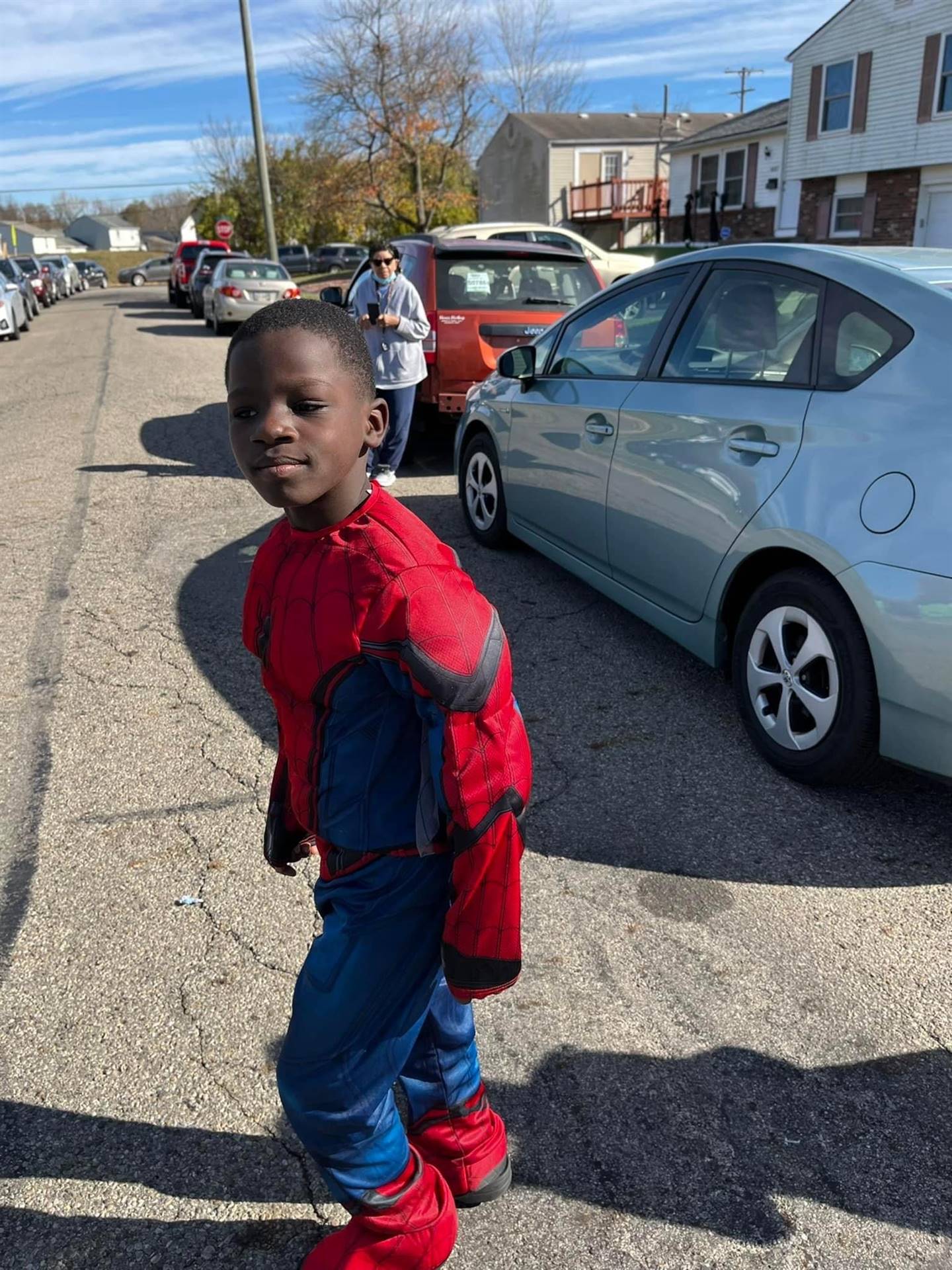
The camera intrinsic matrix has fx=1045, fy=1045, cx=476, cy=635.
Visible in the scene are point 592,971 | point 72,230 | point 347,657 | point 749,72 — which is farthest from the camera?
point 72,230

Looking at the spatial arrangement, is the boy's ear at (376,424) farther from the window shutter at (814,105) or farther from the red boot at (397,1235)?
the window shutter at (814,105)

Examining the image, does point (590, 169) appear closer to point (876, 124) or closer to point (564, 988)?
point (876, 124)

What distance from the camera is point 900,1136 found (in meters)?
2.21

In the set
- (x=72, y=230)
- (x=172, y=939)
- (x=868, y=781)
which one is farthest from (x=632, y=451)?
(x=72, y=230)

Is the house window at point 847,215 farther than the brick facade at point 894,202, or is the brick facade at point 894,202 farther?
the house window at point 847,215

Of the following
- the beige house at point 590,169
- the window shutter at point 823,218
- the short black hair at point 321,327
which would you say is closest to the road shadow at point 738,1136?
the short black hair at point 321,327

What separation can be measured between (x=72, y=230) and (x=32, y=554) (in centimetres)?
14242

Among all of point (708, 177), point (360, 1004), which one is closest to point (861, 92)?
point (708, 177)

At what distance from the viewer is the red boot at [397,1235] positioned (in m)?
1.76

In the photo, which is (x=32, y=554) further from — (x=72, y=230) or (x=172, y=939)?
(x=72, y=230)

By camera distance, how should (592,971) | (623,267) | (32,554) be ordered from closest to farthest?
(592,971) < (32,554) < (623,267)

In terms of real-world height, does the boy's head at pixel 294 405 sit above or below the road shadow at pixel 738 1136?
above

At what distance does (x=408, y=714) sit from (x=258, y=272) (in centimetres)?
2175

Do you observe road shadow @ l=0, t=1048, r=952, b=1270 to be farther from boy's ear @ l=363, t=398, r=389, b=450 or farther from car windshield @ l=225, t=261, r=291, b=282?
car windshield @ l=225, t=261, r=291, b=282
